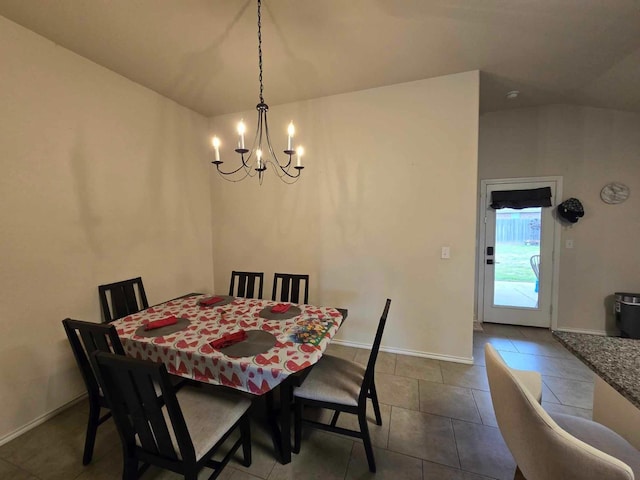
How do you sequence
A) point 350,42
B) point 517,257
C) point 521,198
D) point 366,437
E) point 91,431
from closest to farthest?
point 366,437 → point 91,431 → point 350,42 → point 521,198 → point 517,257

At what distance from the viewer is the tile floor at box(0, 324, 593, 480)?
1525 mm

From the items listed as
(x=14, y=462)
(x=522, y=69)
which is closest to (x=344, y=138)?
(x=522, y=69)

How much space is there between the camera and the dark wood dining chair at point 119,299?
2.29m

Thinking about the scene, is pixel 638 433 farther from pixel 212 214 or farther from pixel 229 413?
pixel 212 214

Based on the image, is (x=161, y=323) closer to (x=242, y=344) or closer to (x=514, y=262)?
(x=242, y=344)

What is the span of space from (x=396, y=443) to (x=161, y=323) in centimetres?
176

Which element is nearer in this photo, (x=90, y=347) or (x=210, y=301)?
(x=90, y=347)

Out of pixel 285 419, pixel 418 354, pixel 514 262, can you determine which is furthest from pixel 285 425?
pixel 514 262

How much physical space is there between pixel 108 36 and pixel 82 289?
6.61 ft

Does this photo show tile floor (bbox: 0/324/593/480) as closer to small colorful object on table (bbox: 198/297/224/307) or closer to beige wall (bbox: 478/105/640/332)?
small colorful object on table (bbox: 198/297/224/307)

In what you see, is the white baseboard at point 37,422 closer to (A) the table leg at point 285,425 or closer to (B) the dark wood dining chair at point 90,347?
(B) the dark wood dining chair at point 90,347

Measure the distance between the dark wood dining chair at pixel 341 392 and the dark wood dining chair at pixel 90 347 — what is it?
3.41 ft

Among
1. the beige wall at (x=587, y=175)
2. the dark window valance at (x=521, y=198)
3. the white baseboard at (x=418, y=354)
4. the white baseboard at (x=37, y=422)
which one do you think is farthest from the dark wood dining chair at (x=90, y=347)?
the beige wall at (x=587, y=175)

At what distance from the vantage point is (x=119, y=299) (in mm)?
2346
